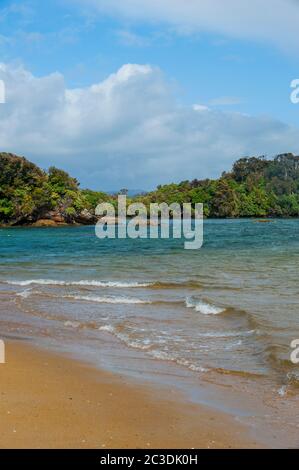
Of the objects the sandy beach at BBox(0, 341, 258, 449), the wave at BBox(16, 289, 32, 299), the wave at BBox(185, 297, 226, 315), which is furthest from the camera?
the wave at BBox(16, 289, 32, 299)

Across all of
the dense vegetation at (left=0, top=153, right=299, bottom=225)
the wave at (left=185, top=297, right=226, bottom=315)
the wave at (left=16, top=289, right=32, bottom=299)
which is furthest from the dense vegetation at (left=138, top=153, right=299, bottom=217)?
the wave at (left=185, top=297, right=226, bottom=315)

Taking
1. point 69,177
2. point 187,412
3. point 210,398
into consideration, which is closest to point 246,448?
point 187,412

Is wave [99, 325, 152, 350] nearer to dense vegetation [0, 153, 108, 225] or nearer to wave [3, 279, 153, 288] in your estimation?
wave [3, 279, 153, 288]

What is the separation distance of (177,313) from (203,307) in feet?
3.07

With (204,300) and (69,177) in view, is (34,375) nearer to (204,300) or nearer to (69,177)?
(204,300)

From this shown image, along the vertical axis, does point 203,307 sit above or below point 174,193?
below

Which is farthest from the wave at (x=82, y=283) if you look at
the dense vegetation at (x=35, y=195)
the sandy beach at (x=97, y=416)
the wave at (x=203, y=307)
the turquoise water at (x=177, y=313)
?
the dense vegetation at (x=35, y=195)

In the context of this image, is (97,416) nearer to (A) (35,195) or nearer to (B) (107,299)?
(B) (107,299)

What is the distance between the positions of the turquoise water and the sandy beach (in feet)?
4.57

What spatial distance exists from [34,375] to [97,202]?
101161mm

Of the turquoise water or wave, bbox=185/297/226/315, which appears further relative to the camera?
wave, bbox=185/297/226/315

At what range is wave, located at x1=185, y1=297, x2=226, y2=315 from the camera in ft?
47.7

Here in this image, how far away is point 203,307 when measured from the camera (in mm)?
15062

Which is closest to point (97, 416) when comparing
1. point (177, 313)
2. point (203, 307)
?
point (177, 313)
